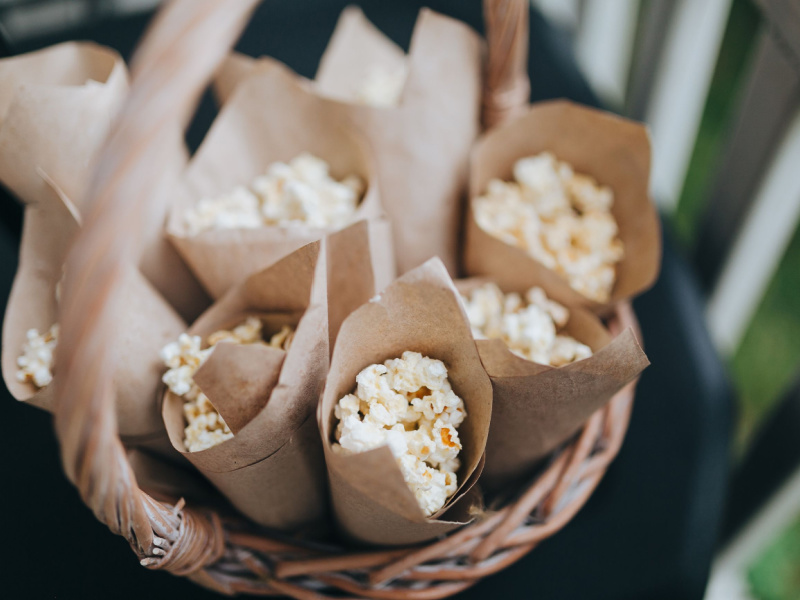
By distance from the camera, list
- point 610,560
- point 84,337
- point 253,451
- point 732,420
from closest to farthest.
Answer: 1. point 84,337
2. point 253,451
3. point 610,560
4. point 732,420

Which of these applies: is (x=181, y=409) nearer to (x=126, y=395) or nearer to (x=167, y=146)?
(x=126, y=395)

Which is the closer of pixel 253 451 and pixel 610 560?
pixel 253 451

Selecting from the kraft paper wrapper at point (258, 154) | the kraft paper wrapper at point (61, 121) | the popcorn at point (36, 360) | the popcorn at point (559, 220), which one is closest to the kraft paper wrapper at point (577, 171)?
the popcorn at point (559, 220)

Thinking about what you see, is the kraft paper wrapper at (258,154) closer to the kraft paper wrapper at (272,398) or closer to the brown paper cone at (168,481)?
the kraft paper wrapper at (272,398)

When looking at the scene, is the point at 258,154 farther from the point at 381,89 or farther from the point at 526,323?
the point at 526,323

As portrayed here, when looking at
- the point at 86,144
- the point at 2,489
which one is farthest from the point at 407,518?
the point at 86,144

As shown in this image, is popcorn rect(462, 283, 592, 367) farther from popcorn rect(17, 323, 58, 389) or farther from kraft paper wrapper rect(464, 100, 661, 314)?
popcorn rect(17, 323, 58, 389)

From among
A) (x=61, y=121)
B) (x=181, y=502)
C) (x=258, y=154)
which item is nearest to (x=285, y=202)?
(x=258, y=154)
